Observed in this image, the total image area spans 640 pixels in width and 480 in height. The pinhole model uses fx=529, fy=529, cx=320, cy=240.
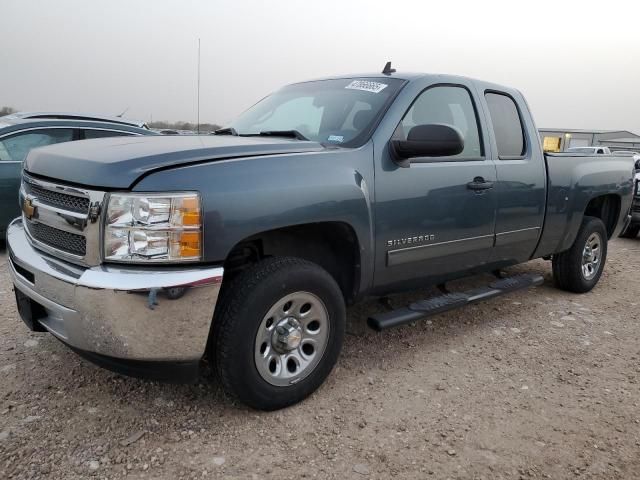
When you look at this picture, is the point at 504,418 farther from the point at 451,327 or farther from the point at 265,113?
the point at 265,113

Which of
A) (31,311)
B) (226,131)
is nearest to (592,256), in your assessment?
(226,131)

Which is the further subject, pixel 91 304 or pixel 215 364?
pixel 215 364

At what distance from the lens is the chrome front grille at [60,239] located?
2.38 m

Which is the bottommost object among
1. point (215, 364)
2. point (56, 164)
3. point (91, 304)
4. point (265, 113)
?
point (215, 364)

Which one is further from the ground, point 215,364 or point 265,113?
point 265,113

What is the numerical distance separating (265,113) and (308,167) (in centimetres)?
128

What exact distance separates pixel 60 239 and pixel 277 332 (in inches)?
44.8

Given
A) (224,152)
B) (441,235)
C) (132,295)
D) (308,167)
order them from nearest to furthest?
(132,295), (224,152), (308,167), (441,235)

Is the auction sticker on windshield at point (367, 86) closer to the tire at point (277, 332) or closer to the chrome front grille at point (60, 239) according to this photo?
the tire at point (277, 332)

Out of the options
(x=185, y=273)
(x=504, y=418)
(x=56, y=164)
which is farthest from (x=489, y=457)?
(x=56, y=164)

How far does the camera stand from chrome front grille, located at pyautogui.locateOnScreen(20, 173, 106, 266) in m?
2.29

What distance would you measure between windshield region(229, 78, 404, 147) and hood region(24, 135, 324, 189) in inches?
11.3

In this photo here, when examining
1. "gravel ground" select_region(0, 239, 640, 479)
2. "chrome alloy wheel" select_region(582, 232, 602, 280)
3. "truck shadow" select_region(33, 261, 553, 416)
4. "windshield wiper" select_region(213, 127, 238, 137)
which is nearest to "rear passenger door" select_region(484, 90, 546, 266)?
"truck shadow" select_region(33, 261, 553, 416)

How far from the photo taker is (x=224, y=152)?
2521mm
